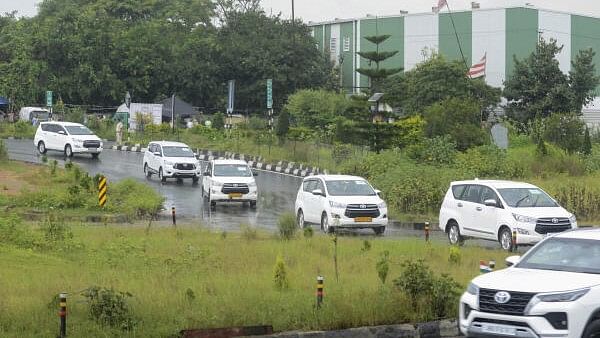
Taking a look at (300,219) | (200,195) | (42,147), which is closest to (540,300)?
(300,219)

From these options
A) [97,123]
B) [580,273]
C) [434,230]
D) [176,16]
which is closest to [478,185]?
[434,230]

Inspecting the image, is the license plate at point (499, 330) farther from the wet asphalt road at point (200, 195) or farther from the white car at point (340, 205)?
the white car at point (340, 205)

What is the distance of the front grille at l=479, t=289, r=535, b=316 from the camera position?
10.8 meters

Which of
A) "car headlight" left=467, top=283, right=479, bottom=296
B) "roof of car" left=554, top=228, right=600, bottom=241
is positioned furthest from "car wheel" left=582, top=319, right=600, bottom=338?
"roof of car" left=554, top=228, right=600, bottom=241

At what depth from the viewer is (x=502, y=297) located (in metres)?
10.9

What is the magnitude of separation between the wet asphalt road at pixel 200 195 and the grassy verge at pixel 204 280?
22.2 feet

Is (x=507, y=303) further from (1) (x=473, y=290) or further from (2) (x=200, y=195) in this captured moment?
(2) (x=200, y=195)

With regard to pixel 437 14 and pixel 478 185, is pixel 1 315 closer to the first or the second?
pixel 478 185

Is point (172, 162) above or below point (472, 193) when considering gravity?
above

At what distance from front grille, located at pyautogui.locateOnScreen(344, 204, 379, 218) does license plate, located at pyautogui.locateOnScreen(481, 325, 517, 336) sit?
14.9 m

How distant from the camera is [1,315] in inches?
455

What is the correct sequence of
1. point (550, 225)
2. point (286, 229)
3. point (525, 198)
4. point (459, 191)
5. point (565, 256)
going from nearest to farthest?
point (565, 256) → point (550, 225) → point (286, 229) → point (525, 198) → point (459, 191)

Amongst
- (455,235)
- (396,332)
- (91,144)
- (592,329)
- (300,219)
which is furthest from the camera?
(91,144)

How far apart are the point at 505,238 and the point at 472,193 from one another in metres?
1.78
